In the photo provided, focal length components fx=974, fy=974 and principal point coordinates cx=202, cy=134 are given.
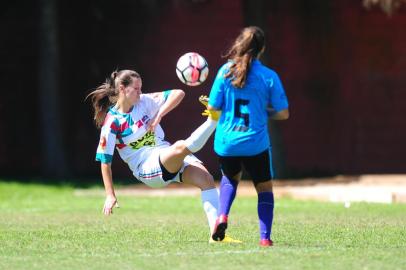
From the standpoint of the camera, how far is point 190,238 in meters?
10.1

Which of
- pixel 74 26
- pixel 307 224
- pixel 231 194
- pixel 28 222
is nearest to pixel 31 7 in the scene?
pixel 74 26

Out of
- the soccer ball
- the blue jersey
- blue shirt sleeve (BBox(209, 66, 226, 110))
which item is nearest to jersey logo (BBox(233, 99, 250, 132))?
the blue jersey

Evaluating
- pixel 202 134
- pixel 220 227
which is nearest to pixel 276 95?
pixel 202 134

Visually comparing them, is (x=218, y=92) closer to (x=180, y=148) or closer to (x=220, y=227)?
(x=180, y=148)

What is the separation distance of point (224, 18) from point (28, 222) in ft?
43.2

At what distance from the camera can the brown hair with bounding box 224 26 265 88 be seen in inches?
347

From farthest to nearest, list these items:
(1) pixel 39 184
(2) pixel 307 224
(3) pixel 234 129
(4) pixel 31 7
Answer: (4) pixel 31 7, (1) pixel 39 184, (2) pixel 307 224, (3) pixel 234 129

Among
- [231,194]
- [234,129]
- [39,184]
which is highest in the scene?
[234,129]

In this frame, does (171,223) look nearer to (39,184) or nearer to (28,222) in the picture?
(28,222)

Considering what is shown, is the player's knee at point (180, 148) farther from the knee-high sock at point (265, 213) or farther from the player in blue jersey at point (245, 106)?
the knee-high sock at point (265, 213)

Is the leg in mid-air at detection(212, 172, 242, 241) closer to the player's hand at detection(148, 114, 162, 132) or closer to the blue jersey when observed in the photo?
the blue jersey

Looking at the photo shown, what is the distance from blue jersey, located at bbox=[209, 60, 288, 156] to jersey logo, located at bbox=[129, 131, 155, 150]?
1444 millimetres

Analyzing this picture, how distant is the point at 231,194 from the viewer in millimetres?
9094

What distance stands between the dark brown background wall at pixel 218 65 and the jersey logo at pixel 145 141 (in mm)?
14580
